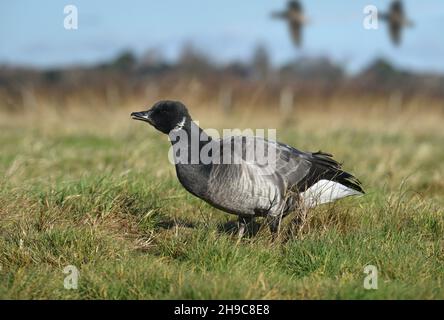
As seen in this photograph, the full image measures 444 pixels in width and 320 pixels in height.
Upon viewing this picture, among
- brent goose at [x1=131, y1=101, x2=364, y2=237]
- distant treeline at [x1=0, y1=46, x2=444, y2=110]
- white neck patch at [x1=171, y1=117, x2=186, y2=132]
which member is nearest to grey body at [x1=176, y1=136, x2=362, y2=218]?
brent goose at [x1=131, y1=101, x2=364, y2=237]

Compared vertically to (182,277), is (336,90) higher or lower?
higher

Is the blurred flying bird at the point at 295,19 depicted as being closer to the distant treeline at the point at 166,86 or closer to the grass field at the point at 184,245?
the distant treeline at the point at 166,86

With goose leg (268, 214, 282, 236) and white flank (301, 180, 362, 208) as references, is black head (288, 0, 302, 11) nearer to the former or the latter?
white flank (301, 180, 362, 208)

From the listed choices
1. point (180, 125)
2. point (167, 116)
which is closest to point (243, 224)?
point (180, 125)

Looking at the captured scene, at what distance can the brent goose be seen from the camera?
17.3 feet

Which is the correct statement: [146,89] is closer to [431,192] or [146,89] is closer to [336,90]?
[336,90]

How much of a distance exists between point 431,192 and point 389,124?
8.43m

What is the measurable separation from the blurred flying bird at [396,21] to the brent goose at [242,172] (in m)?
8.47

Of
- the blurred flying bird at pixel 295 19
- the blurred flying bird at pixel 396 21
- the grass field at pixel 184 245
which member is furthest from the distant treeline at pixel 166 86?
the grass field at pixel 184 245

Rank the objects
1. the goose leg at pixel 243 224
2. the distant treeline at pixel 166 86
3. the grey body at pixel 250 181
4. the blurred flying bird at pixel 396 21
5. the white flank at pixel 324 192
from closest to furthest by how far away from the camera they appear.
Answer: the grey body at pixel 250 181 → the goose leg at pixel 243 224 → the white flank at pixel 324 192 → the blurred flying bird at pixel 396 21 → the distant treeline at pixel 166 86

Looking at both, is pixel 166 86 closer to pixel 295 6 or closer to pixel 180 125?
pixel 295 6

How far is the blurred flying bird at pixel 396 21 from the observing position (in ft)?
44.3

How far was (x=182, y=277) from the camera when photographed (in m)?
4.30

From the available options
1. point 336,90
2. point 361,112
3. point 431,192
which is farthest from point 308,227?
point 336,90
